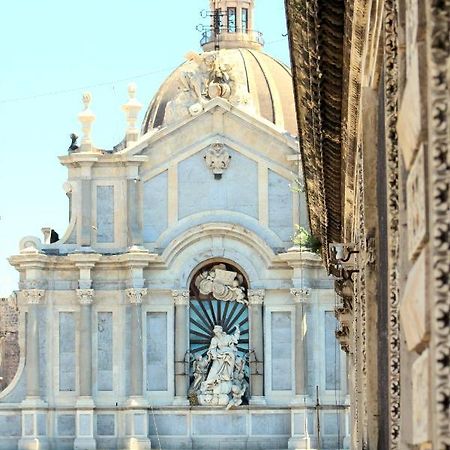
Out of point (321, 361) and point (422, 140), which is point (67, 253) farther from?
point (422, 140)

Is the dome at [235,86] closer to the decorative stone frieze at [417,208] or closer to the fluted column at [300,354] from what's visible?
the fluted column at [300,354]

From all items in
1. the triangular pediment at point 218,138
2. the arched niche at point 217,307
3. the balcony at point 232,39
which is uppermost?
the balcony at point 232,39

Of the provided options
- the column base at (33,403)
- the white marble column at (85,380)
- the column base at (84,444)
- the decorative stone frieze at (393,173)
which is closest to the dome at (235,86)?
the white marble column at (85,380)

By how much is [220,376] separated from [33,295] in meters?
4.89

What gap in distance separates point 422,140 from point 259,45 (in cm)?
5784

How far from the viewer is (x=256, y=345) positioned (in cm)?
4884

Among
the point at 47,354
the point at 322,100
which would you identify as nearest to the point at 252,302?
the point at 47,354

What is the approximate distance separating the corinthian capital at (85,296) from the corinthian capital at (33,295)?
917 millimetres

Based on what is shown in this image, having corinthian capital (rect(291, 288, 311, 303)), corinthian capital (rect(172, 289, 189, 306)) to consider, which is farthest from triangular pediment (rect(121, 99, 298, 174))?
corinthian capital (rect(172, 289, 189, 306))

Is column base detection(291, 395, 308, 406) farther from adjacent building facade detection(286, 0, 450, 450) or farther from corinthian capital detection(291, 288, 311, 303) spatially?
adjacent building facade detection(286, 0, 450, 450)

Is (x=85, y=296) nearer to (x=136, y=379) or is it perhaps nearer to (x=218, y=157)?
(x=136, y=379)

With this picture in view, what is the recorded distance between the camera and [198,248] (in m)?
48.8

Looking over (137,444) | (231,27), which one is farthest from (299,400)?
(231,27)

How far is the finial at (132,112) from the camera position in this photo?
50.9 meters
